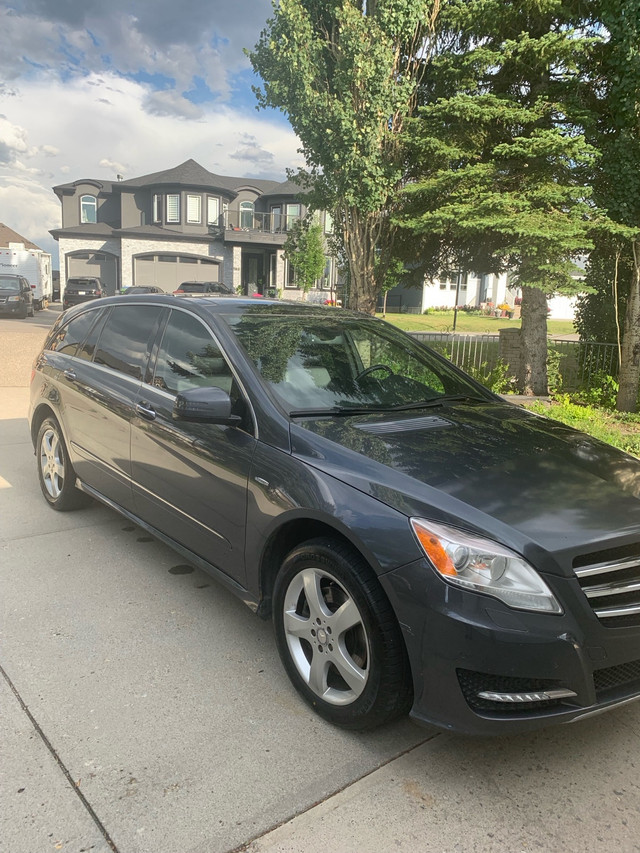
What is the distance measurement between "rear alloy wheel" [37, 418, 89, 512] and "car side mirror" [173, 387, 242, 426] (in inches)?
84.1

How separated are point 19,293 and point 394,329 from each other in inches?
1052

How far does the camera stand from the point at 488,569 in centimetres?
217

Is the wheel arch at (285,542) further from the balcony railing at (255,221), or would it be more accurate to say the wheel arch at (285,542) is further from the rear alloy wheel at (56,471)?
the balcony railing at (255,221)

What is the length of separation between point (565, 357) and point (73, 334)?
922 cm

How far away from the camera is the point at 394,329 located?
4.32 metres

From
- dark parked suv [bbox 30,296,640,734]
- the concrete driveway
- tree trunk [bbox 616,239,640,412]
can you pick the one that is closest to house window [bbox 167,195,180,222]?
tree trunk [bbox 616,239,640,412]

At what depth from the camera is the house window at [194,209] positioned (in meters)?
38.6

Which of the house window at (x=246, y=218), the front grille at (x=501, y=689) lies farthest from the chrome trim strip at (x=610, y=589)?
the house window at (x=246, y=218)

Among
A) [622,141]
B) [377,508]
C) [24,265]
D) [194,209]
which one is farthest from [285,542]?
[194,209]

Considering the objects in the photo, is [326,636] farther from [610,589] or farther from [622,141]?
[622,141]

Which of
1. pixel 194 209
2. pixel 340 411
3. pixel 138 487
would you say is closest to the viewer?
pixel 340 411

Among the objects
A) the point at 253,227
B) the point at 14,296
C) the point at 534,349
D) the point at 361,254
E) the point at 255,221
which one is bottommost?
the point at 534,349

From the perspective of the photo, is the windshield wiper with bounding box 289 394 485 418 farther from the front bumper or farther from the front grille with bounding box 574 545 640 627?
the front grille with bounding box 574 545 640 627

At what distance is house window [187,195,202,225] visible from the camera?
3859cm
